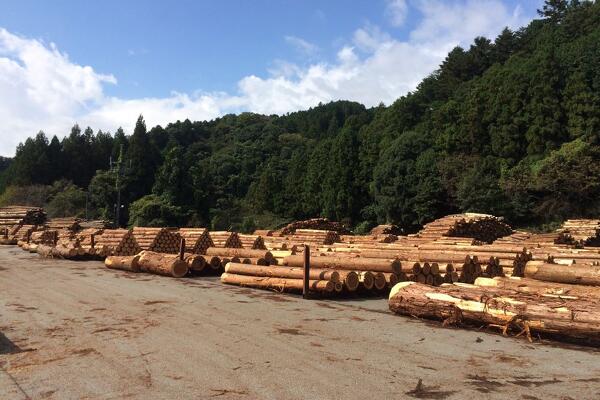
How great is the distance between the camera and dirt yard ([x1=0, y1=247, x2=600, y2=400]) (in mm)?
5098

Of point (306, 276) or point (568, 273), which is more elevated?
point (568, 273)

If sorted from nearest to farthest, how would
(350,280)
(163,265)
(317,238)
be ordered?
(350,280), (163,265), (317,238)

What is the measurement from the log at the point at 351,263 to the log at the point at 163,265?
383 centimetres

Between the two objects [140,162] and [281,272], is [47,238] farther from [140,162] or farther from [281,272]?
[140,162]

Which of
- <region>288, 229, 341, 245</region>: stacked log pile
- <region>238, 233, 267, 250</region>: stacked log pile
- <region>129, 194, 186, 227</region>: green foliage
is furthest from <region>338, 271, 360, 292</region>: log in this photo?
<region>129, 194, 186, 227</region>: green foliage

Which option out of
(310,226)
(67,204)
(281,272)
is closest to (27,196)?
(67,204)

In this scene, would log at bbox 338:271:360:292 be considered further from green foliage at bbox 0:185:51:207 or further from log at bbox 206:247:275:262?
green foliage at bbox 0:185:51:207

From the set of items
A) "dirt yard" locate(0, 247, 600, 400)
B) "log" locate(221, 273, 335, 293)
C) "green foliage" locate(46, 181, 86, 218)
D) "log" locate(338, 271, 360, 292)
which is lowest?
"dirt yard" locate(0, 247, 600, 400)

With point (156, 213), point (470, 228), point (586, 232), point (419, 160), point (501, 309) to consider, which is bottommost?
point (501, 309)

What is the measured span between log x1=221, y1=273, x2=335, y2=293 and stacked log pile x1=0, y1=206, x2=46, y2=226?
3197 centimetres

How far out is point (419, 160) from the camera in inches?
1657

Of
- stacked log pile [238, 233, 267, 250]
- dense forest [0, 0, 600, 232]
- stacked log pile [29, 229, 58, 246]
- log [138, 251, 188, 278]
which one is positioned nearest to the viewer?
log [138, 251, 188, 278]

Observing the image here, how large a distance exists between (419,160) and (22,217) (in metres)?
31.6

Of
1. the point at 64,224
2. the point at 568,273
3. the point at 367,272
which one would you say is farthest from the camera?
the point at 64,224
